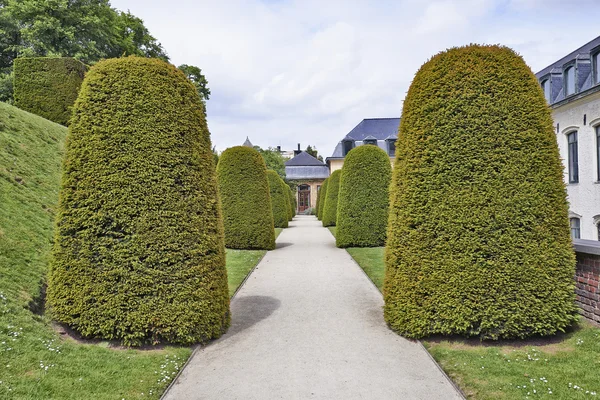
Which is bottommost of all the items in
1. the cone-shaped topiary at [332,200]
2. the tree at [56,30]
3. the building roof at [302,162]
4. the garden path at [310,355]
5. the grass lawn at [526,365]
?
the garden path at [310,355]

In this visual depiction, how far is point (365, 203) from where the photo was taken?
1342cm

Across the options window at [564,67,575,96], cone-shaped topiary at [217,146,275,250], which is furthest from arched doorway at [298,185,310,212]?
cone-shaped topiary at [217,146,275,250]

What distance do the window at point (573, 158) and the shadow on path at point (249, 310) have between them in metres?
14.8

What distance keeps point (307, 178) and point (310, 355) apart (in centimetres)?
4344

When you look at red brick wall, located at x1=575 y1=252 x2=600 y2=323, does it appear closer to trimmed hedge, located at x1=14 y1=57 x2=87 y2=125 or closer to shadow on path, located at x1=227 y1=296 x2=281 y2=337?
shadow on path, located at x1=227 y1=296 x2=281 y2=337

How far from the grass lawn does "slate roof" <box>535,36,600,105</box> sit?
13.2m

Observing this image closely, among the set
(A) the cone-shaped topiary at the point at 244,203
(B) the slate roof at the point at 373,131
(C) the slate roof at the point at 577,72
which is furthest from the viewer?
(B) the slate roof at the point at 373,131

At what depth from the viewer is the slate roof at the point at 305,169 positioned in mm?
48312

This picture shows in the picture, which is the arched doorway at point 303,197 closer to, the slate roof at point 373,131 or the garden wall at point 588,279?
the slate roof at point 373,131

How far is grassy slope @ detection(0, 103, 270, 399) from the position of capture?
352cm

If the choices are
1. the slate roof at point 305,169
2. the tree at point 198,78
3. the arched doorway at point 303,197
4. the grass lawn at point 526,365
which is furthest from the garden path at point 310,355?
the slate roof at point 305,169

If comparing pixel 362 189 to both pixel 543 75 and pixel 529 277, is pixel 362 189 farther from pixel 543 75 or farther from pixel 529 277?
pixel 543 75

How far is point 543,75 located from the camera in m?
18.8

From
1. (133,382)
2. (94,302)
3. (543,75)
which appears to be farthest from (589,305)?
(543,75)
